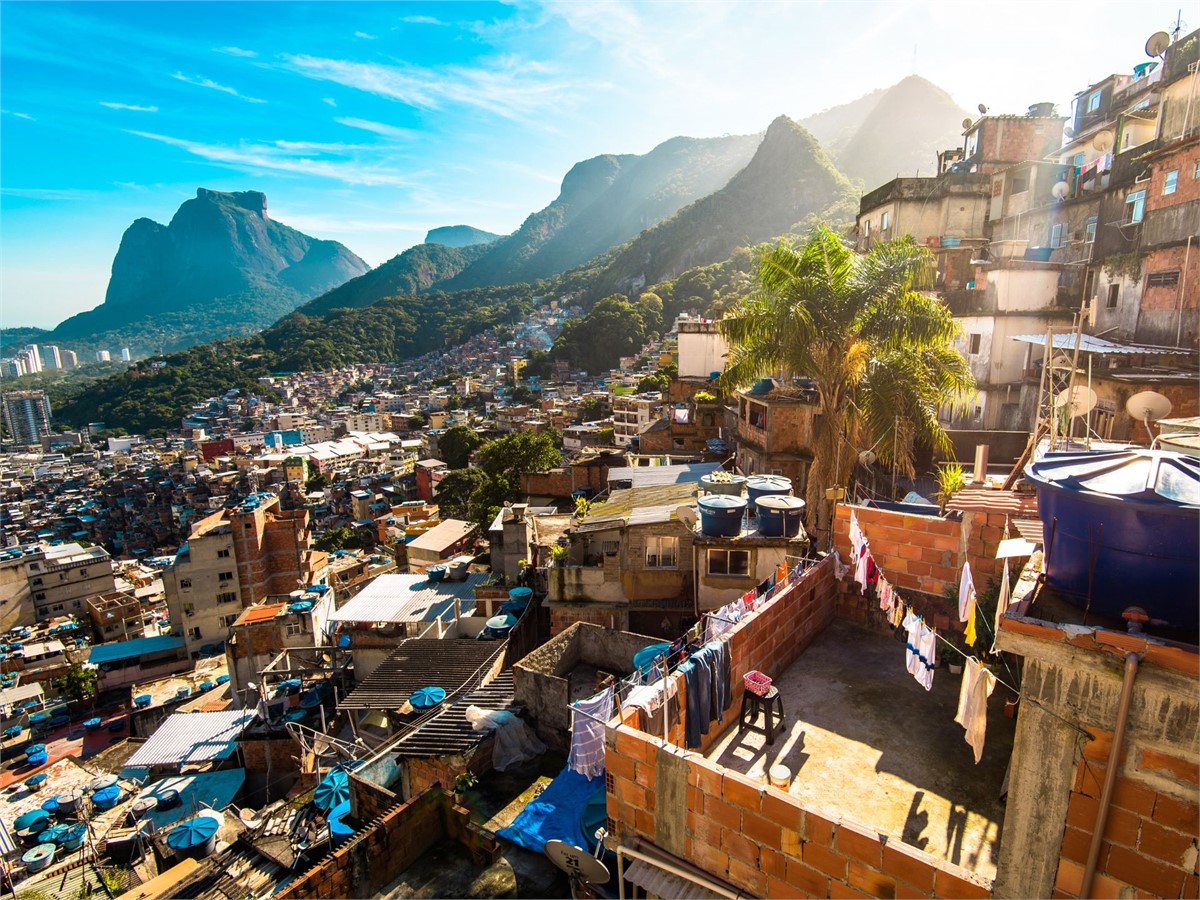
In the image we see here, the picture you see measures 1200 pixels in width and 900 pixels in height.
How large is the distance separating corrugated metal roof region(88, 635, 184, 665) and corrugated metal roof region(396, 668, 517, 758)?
40844mm

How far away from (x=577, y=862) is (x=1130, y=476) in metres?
6.43

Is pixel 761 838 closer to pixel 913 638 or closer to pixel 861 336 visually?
pixel 913 638

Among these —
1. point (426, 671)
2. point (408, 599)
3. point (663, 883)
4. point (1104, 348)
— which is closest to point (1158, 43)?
point (1104, 348)

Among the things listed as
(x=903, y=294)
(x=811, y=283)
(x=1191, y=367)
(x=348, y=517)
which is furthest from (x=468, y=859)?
(x=348, y=517)

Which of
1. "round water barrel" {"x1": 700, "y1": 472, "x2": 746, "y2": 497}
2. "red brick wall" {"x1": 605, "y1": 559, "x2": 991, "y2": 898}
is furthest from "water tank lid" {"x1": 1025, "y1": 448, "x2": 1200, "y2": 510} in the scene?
"round water barrel" {"x1": 700, "y1": 472, "x2": 746, "y2": 497}

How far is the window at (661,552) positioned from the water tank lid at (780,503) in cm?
290

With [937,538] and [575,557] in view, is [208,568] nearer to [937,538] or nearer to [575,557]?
[575,557]

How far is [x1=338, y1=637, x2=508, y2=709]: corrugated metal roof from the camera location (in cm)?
1602

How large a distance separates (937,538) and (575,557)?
947 centimetres

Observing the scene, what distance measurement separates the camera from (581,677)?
39.4 ft

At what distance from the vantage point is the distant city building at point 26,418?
15912cm

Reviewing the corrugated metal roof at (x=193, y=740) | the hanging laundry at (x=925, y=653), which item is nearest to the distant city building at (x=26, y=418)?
the corrugated metal roof at (x=193, y=740)

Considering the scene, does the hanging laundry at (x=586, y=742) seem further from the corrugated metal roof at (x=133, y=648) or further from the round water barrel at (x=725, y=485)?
the corrugated metal roof at (x=133, y=648)

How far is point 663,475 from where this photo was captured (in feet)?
65.9
